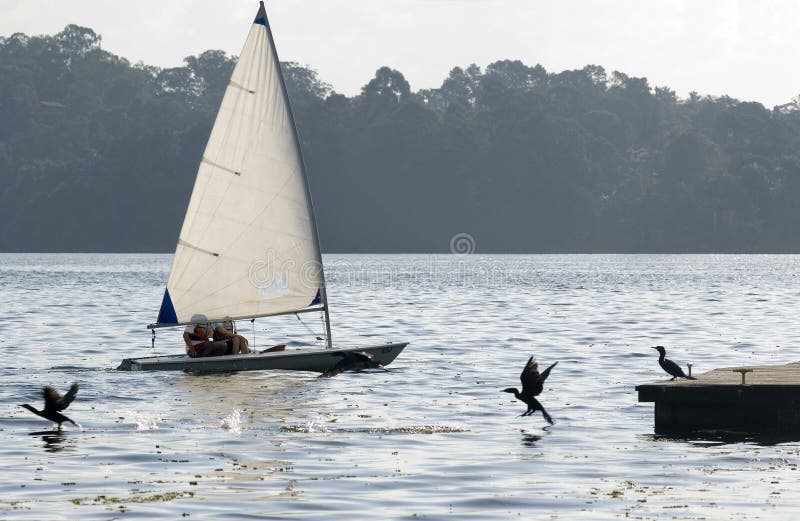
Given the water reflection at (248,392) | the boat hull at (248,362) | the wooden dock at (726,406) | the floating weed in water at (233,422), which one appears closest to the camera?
the wooden dock at (726,406)

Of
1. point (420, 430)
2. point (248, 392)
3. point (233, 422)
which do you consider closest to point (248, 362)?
point (248, 392)

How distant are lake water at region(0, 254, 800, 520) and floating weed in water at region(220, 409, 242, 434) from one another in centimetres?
9

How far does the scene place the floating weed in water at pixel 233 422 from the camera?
77.6 ft

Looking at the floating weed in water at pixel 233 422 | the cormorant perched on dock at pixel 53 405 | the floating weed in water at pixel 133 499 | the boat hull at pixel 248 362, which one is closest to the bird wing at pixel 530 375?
the floating weed in water at pixel 233 422

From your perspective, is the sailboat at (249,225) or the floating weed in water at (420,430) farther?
the sailboat at (249,225)

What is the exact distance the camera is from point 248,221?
34.2 m

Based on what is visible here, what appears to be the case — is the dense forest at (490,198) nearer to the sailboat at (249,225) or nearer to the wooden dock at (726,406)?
the sailboat at (249,225)

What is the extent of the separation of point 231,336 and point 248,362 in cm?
132

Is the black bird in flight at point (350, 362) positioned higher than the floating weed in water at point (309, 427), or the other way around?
the black bird in flight at point (350, 362)

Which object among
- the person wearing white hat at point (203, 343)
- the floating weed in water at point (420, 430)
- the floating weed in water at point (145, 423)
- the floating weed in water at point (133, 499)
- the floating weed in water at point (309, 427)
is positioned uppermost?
the person wearing white hat at point (203, 343)

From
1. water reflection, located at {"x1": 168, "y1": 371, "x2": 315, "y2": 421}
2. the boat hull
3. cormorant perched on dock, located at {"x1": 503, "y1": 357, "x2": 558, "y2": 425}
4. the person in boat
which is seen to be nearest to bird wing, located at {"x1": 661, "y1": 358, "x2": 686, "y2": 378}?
cormorant perched on dock, located at {"x1": 503, "y1": 357, "x2": 558, "y2": 425}

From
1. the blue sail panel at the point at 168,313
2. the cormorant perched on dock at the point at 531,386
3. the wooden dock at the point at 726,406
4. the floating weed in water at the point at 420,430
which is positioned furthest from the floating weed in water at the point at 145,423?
the blue sail panel at the point at 168,313

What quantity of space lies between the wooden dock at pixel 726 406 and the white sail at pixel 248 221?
1227 cm

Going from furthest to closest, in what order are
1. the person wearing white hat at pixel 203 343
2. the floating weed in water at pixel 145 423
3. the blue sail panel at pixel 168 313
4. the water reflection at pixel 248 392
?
the blue sail panel at pixel 168 313 < the person wearing white hat at pixel 203 343 < the water reflection at pixel 248 392 < the floating weed in water at pixel 145 423
